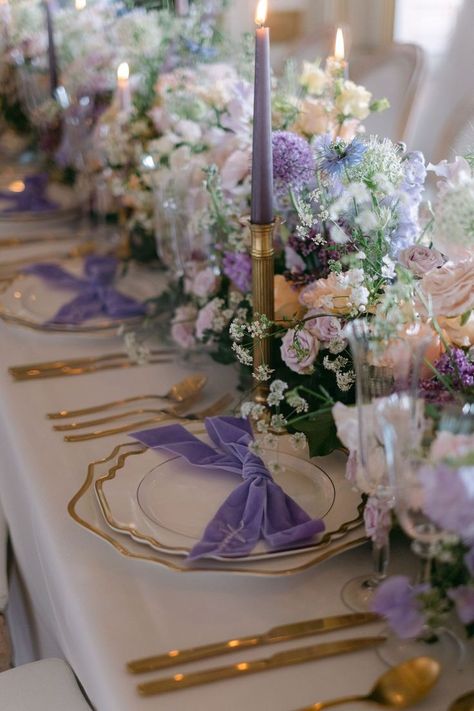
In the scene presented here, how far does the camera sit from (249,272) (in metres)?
1.29

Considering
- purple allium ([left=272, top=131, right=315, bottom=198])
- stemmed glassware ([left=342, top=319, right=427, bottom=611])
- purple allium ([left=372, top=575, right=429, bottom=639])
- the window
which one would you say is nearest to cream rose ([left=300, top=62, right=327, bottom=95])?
purple allium ([left=272, top=131, right=315, bottom=198])

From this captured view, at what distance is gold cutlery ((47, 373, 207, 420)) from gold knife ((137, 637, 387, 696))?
549 mm

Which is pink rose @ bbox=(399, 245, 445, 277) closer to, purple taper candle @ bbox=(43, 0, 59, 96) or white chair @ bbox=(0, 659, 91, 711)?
white chair @ bbox=(0, 659, 91, 711)

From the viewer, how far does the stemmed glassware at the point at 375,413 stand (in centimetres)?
74

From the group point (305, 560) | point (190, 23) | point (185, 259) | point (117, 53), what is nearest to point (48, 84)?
point (117, 53)

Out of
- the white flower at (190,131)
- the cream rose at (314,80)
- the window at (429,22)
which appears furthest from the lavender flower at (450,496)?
the window at (429,22)

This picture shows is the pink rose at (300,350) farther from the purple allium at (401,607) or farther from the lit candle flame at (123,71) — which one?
the lit candle flame at (123,71)

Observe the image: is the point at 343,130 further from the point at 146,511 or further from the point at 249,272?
the point at 146,511

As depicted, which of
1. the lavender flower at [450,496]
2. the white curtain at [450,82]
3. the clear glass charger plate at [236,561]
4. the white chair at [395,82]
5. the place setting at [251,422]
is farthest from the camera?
the white curtain at [450,82]

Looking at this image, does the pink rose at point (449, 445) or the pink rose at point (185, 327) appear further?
the pink rose at point (185, 327)

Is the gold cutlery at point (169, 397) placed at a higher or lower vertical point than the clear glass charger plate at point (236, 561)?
lower

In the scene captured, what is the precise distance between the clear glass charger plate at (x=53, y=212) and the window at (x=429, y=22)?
1.82 meters

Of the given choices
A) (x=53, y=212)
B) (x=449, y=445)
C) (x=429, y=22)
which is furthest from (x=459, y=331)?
(x=429, y=22)

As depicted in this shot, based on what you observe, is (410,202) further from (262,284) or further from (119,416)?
(119,416)
